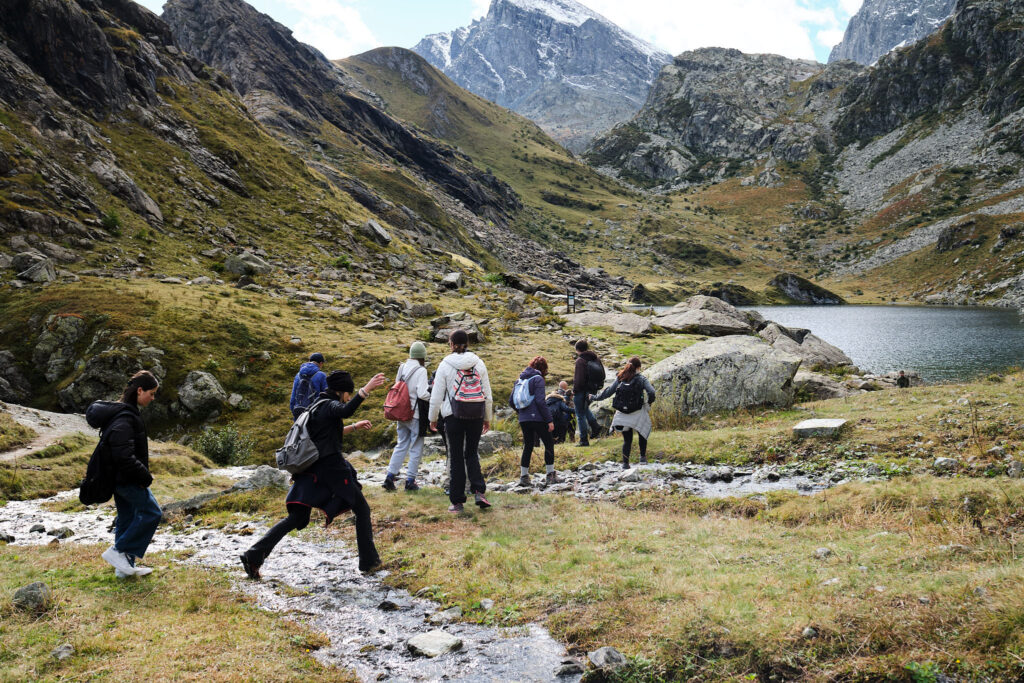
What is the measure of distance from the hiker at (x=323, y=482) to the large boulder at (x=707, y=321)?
38345 millimetres

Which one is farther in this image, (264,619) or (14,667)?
(264,619)

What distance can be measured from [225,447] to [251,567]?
43.4 feet

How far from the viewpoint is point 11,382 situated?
874 inches

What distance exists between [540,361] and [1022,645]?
11.2m

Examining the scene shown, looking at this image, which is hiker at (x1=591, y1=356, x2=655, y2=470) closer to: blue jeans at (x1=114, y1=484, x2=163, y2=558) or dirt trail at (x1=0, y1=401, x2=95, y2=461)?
blue jeans at (x1=114, y1=484, x2=163, y2=558)

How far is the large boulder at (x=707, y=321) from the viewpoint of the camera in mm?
44094

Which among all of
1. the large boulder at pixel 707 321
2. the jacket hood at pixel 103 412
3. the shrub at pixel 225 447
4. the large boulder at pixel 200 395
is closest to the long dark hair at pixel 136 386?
the jacket hood at pixel 103 412

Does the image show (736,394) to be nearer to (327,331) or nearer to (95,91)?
(327,331)

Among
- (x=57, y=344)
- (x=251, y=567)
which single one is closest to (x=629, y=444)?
(x=251, y=567)

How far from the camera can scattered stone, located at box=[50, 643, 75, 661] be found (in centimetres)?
549

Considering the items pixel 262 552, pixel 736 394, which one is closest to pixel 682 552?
pixel 262 552

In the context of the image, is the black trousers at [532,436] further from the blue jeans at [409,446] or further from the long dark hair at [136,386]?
the long dark hair at [136,386]

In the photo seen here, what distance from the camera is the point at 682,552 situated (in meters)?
8.34

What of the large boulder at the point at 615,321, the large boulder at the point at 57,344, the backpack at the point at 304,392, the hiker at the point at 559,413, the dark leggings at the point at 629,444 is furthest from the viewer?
the large boulder at the point at 615,321
